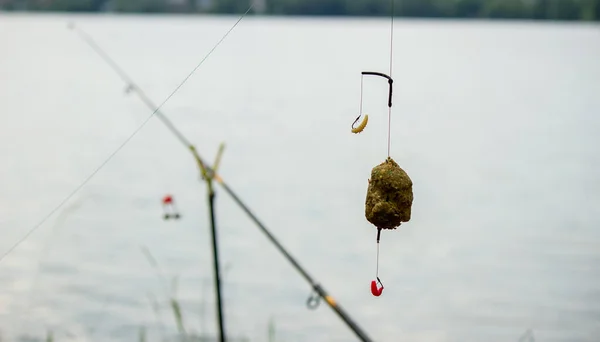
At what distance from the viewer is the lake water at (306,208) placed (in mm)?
9555

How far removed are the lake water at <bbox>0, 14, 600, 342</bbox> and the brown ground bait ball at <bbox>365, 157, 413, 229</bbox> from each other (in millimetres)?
4998

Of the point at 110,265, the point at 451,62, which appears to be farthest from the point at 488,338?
the point at 451,62

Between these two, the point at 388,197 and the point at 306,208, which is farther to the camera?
the point at 306,208

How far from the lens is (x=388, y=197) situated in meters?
2.33

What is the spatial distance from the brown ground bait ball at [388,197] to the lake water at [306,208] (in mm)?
4998

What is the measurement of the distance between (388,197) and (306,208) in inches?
431

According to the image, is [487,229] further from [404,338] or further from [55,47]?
[55,47]

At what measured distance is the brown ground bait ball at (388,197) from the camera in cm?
233

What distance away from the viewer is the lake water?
9.55 m

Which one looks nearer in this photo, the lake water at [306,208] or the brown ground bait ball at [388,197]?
the brown ground bait ball at [388,197]

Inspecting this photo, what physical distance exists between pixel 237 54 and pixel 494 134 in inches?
704

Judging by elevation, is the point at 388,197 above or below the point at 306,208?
above

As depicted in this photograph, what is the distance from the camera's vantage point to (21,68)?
3100cm

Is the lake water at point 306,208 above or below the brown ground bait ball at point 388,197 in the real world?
below
